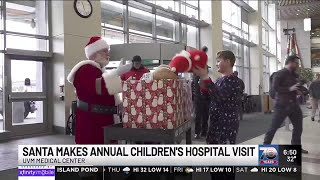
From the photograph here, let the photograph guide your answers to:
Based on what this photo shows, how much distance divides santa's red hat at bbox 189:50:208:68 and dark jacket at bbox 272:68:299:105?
1.79 m

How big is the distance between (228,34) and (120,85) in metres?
9.23

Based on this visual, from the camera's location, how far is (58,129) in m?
5.81

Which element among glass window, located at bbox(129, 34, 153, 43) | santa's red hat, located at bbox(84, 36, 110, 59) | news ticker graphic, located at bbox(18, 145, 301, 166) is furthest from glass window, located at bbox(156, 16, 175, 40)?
news ticker graphic, located at bbox(18, 145, 301, 166)

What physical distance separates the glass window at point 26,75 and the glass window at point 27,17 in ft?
1.96

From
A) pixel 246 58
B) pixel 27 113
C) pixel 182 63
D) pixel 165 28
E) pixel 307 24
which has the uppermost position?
pixel 165 28

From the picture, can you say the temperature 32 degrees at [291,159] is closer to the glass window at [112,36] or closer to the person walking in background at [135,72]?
the person walking in background at [135,72]

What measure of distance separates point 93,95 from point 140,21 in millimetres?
5950

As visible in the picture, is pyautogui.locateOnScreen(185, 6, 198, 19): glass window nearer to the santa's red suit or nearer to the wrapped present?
the santa's red suit

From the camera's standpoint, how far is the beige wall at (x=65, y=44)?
5598 mm

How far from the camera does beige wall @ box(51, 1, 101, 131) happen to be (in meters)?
5.60

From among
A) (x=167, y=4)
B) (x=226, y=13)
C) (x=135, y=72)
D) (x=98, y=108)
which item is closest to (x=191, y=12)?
(x=167, y=4)

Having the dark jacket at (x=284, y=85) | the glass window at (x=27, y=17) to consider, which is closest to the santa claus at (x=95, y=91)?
the dark jacket at (x=284, y=85)

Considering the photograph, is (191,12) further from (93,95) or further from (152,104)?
(152,104)

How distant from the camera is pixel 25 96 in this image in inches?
221
